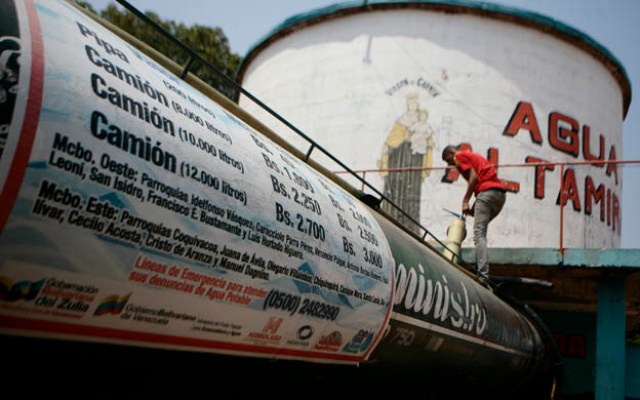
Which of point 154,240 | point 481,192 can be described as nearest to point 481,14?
point 481,192

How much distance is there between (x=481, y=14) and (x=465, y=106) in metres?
2.45

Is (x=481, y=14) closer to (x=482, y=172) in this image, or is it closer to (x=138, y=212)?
(x=482, y=172)

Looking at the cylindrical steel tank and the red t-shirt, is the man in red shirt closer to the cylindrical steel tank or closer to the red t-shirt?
the red t-shirt

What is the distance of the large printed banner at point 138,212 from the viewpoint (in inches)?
56.9

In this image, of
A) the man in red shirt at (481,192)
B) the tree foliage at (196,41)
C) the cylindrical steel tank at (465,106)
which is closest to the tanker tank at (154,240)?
the man in red shirt at (481,192)

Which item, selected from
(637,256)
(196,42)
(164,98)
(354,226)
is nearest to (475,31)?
(637,256)

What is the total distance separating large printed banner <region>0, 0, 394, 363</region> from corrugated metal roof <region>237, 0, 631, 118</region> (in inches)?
476

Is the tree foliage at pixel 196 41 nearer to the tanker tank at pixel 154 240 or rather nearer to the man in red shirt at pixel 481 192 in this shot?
the man in red shirt at pixel 481 192

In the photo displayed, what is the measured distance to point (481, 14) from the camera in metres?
13.3

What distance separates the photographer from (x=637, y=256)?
26.7ft

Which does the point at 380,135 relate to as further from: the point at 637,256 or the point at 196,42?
the point at 196,42

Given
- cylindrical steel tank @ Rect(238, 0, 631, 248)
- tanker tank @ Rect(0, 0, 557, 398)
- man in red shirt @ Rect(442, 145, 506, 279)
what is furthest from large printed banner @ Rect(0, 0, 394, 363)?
cylindrical steel tank @ Rect(238, 0, 631, 248)

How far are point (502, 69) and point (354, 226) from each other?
11.5 meters

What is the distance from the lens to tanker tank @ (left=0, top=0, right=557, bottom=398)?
147 centimetres
